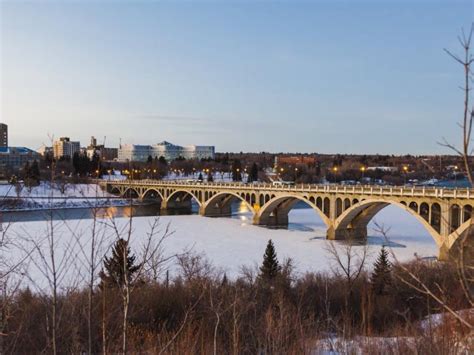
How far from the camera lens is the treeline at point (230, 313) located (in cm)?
966

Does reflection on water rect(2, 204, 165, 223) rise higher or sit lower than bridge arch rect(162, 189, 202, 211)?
lower

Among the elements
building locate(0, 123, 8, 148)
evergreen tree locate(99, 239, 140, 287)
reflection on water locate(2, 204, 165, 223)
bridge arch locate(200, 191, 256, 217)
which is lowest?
reflection on water locate(2, 204, 165, 223)

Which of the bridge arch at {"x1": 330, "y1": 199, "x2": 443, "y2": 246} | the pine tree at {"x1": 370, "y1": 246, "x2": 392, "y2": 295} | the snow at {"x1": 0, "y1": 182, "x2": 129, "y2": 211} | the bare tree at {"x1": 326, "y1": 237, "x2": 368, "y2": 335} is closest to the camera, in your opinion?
the snow at {"x1": 0, "y1": 182, "x2": 129, "y2": 211}

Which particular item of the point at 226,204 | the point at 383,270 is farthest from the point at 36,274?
the point at 226,204

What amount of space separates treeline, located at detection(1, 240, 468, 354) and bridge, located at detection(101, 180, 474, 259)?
790 centimetres

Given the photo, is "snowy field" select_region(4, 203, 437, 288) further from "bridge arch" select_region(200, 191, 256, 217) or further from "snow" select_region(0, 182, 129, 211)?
"bridge arch" select_region(200, 191, 256, 217)

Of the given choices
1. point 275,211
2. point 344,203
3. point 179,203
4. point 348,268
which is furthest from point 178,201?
point 348,268

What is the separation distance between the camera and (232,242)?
1661 inches

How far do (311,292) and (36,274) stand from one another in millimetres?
14655

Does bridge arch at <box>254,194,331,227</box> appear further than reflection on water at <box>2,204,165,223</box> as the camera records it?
No

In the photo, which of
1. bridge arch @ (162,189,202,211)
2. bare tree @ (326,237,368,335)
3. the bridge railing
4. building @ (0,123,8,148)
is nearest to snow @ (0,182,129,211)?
bare tree @ (326,237,368,335)

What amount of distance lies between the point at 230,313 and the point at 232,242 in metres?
26.6

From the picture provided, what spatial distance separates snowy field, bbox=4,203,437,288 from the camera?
31016 millimetres

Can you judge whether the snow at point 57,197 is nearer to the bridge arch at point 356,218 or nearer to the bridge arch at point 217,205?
the bridge arch at point 217,205
